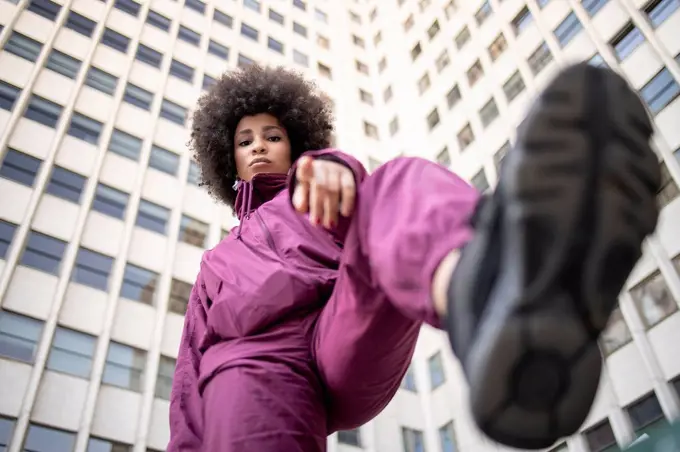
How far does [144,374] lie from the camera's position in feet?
59.2

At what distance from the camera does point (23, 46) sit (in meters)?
22.5

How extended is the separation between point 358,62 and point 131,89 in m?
13.4

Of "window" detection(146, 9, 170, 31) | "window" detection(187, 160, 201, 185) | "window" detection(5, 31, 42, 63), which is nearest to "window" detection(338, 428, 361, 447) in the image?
"window" detection(187, 160, 201, 185)

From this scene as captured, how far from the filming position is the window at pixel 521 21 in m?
24.6

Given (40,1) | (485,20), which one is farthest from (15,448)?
(485,20)

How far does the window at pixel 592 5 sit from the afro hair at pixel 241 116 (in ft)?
63.9

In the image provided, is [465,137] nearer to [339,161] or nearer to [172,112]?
[172,112]

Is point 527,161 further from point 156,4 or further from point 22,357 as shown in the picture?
point 156,4

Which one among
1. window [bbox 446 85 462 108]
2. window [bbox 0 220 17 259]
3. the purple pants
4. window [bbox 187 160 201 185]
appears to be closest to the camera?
the purple pants

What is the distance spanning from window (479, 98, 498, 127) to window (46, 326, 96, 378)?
15321mm

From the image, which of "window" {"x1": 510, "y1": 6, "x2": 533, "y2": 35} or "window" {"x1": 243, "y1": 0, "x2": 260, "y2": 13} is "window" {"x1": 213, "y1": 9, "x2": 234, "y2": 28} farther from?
"window" {"x1": 510, "y1": 6, "x2": 533, "y2": 35}

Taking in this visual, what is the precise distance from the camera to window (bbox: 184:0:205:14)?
2910 cm

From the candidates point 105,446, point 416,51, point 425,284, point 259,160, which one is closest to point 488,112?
point 416,51

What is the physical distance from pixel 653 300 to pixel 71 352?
14697 mm
